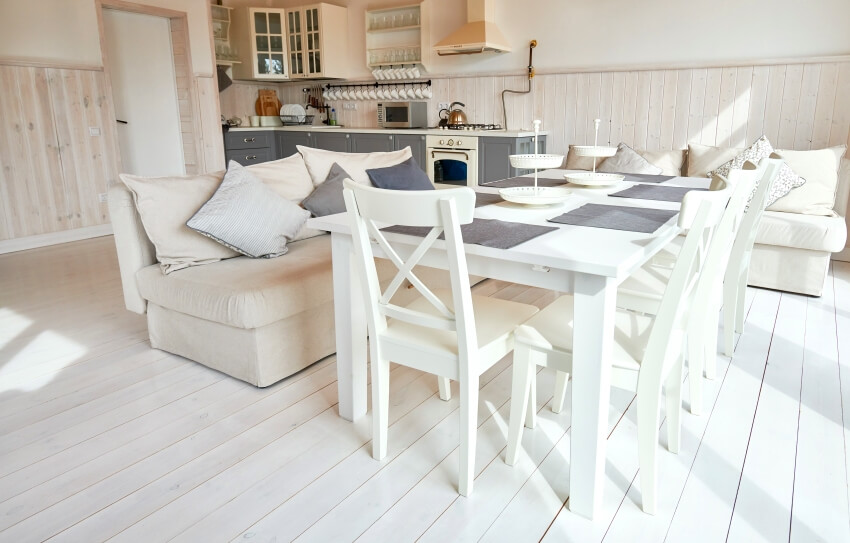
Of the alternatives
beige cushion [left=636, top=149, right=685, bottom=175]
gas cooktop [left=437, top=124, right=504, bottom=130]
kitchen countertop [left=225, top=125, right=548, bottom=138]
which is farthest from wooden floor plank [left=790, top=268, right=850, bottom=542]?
gas cooktop [left=437, top=124, right=504, bottom=130]

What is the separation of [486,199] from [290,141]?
16.4 feet

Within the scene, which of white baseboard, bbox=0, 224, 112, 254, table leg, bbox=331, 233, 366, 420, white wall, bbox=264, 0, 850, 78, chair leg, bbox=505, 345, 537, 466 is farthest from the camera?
white baseboard, bbox=0, 224, 112, 254

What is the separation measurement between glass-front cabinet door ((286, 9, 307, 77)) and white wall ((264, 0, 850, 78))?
5.61 ft

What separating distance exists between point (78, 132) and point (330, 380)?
414 cm

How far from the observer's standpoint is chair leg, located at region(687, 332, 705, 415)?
79.3 inches

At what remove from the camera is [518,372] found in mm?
1766

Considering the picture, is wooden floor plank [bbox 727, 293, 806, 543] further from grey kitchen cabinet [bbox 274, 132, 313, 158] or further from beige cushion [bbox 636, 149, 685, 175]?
grey kitchen cabinet [bbox 274, 132, 313, 158]

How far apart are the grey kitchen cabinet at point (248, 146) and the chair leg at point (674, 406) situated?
5.57m

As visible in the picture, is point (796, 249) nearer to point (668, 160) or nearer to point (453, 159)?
point (668, 160)

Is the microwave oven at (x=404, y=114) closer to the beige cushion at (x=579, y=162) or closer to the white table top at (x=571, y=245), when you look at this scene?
the beige cushion at (x=579, y=162)

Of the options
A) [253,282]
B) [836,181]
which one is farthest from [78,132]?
[836,181]

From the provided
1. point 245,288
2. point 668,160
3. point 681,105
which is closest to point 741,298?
point 668,160

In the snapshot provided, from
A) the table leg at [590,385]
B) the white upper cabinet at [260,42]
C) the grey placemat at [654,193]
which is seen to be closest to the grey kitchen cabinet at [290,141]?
the white upper cabinet at [260,42]

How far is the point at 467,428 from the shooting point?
1630 mm
